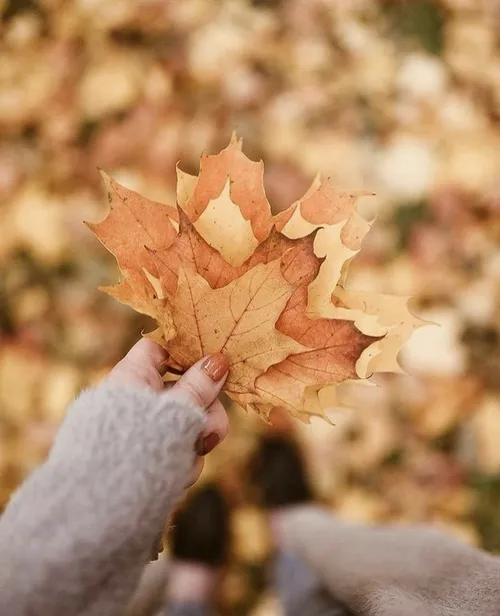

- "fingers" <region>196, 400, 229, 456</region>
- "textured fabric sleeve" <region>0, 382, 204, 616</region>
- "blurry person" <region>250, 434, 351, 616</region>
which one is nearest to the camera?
"textured fabric sleeve" <region>0, 382, 204, 616</region>

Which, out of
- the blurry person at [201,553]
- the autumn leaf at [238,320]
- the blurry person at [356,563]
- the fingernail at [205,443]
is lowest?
the blurry person at [201,553]

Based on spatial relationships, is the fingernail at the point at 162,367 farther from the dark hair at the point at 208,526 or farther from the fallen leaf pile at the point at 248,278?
the dark hair at the point at 208,526

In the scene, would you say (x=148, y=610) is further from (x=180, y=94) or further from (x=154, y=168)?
(x=180, y=94)

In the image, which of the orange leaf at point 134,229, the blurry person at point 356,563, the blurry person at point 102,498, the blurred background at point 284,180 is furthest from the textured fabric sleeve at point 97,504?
the blurred background at point 284,180

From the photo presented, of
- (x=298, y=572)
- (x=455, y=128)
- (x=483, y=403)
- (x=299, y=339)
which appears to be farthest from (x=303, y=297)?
(x=455, y=128)

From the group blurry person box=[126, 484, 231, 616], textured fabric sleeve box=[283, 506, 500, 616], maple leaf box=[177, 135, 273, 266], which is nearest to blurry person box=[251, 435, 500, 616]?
textured fabric sleeve box=[283, 506, 500, 616]

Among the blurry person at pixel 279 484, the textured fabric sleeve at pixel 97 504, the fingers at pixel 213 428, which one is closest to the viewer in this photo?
the textured fabric sleeve at pixel 97 504

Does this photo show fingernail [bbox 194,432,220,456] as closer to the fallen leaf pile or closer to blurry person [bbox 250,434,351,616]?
the fallen leaf pile
